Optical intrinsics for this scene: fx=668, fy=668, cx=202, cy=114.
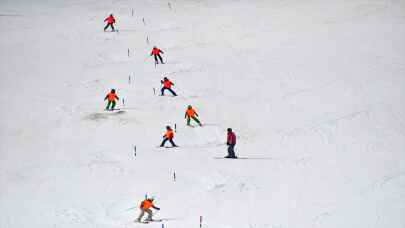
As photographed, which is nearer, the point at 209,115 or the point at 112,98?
the point at 112,98

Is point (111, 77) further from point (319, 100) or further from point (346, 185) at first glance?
point (346, 185)

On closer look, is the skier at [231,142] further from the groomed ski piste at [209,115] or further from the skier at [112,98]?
the skier at [112,98]

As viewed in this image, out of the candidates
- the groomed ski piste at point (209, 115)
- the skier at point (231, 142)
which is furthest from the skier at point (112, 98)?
the skier at point (231, 142)

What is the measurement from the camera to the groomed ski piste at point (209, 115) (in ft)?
68.9

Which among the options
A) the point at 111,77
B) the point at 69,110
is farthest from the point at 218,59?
the point at 69,110

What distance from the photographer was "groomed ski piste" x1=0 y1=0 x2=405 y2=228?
68.9 ft

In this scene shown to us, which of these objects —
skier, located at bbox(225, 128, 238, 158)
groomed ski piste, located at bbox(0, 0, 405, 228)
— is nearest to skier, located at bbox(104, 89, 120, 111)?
groomed ski piste, located at bbox(0, 0, 405, 228)

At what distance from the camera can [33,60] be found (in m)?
37.1

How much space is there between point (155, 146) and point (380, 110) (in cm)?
1044

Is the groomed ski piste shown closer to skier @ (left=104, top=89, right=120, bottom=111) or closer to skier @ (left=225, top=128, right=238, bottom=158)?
skier @ (left=225, top=128, right=238, bottom=158)

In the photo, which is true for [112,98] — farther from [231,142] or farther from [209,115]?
[231,142]

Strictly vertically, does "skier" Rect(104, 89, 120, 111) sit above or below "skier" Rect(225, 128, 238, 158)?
above

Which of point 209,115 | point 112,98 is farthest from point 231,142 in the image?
point 112,98

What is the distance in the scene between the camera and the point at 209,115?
2894 centimetres
